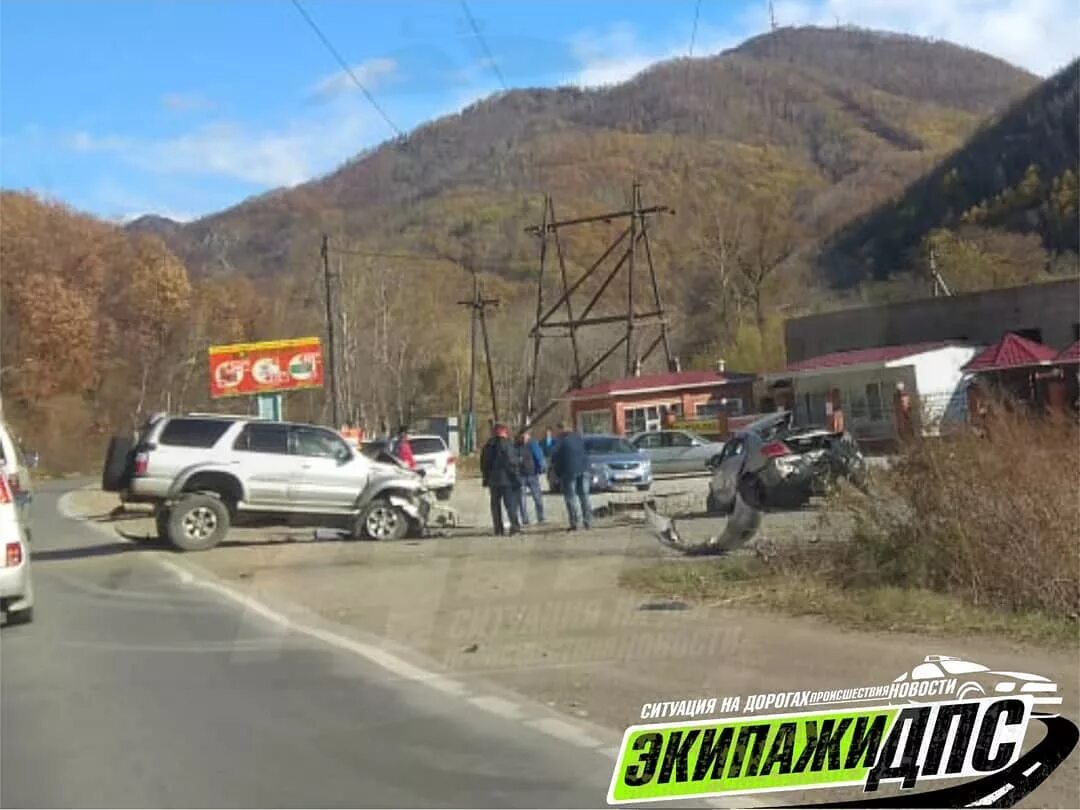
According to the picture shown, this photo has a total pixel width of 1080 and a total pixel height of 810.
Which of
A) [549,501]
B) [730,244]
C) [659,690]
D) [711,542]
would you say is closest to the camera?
[659,690]

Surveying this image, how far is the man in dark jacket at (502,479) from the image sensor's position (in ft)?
67.2

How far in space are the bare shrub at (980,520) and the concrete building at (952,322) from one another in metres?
38.6

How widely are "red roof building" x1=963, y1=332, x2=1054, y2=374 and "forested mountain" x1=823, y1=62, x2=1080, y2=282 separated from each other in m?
21.1

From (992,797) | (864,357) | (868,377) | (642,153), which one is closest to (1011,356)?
(868,377)

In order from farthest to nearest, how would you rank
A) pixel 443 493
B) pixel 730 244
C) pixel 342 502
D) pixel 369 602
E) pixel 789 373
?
pixel 730 244, pixel 789 373, pixel 443 493, pixel 342 502, pixel 369 602

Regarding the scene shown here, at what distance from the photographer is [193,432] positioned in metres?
21.6

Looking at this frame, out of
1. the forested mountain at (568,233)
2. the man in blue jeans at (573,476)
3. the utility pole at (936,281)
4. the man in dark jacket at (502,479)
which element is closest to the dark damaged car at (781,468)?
the man in blue jeans at (573,476)

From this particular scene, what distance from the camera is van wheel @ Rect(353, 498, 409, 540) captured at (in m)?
21.6

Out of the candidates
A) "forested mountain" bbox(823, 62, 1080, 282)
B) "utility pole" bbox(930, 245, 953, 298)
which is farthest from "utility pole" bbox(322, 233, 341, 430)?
"forested mountain" bbox(823, 62, 1080, 282)

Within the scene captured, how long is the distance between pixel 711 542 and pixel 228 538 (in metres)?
10.2

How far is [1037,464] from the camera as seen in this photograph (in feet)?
36.5

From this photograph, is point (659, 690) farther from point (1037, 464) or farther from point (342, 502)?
point (342, 502)

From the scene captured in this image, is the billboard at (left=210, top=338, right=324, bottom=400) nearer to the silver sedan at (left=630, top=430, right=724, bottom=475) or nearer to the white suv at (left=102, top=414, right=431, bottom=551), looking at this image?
the silver sedan at (left=630, top=430, right=724, bottom=475)

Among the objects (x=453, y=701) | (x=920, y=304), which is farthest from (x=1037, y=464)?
(x=920, y=304)
